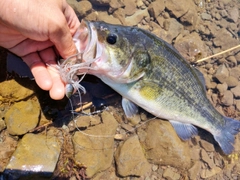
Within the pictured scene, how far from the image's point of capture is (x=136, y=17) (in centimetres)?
529

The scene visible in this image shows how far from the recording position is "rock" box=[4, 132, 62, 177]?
3.44 metres

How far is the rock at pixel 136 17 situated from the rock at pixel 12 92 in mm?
2624

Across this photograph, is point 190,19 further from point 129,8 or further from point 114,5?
point 114,5

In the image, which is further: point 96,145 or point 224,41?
point 224,41

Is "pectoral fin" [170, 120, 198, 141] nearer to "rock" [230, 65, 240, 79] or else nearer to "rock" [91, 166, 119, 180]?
"rock" [91, 166, 119, 180]

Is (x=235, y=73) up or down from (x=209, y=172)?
up

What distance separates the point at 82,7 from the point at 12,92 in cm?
216

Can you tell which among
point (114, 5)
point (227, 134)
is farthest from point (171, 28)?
point (227, 134)

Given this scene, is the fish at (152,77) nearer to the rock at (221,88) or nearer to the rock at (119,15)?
the rock at (221,88)

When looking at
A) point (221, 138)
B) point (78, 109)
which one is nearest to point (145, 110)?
point (78, 109)

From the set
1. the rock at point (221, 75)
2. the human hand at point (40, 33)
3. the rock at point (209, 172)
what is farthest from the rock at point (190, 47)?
the human hand at point (40, 33)

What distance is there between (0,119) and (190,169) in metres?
3.35

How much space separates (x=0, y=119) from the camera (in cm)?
362

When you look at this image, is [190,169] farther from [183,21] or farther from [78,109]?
[183,21]
